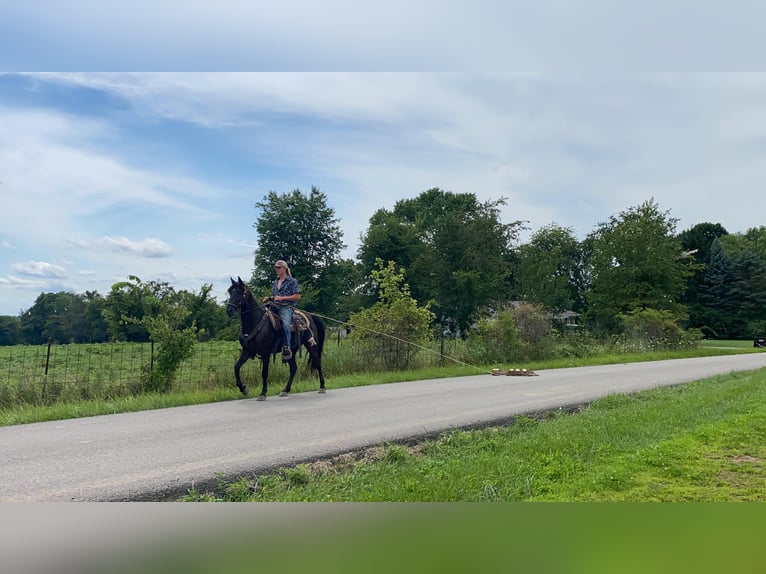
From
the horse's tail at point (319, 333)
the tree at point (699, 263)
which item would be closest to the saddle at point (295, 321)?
the horse's tail at point (319, 333)

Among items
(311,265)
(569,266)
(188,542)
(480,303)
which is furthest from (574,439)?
(569,266)

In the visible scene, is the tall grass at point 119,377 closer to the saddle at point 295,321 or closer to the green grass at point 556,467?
the saddle at point 295,321

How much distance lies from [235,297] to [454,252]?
22.8 metres

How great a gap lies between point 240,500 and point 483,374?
32.8 feet

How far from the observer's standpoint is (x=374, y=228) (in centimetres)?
2845

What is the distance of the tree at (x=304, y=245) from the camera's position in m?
8.49

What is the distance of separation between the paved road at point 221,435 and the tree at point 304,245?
232 cm

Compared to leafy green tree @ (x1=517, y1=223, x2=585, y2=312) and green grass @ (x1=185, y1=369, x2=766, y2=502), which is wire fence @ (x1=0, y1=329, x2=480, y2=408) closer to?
green grass @ (x1=185, y1=369, x2=766, y2=502)

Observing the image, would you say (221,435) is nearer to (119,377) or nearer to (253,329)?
(253,329)

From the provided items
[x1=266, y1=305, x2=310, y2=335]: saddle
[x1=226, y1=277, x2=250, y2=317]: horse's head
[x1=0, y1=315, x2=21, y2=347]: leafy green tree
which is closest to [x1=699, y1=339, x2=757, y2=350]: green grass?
[x1=266, y1=305, x2=310, y2=335]: saddle

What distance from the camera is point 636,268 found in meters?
27.5

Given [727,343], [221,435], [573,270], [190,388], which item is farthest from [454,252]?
[221,435]

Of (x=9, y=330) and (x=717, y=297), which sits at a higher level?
(x=717, y=297)

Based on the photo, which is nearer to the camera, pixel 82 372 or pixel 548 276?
pixel 82 372
